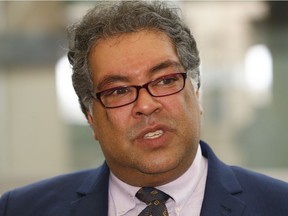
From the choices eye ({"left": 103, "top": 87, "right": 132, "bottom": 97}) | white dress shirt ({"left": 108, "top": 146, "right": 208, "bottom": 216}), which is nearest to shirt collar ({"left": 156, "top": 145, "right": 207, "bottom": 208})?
white dress shirt ({"left": 108, "top": 146, "right": 208, "bottom": 216})

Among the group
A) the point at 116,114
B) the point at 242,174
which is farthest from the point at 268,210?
the point at 116,114

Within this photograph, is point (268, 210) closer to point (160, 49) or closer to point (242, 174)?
point (242, 174)

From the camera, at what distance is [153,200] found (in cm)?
228

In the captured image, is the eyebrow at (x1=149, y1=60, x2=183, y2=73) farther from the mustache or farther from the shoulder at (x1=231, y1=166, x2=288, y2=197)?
the shoulder at (x1=231, y1=166, x2=288, y2=197)

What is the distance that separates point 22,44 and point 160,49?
154 inches

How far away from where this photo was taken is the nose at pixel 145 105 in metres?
2.15

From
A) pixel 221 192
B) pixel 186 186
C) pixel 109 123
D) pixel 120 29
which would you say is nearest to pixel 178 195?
pixel 186 186

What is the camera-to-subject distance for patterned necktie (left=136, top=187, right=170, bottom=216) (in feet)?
7.30

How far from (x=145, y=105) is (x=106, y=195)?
468mm

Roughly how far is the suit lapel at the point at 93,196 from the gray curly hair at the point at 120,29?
28 cm

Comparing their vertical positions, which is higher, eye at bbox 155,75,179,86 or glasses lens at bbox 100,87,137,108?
eye at bbox 155,75,179,86

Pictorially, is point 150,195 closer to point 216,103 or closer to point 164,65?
point 164,65

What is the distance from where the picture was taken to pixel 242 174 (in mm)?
2387

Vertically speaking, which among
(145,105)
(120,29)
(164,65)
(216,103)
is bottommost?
(216,103)
